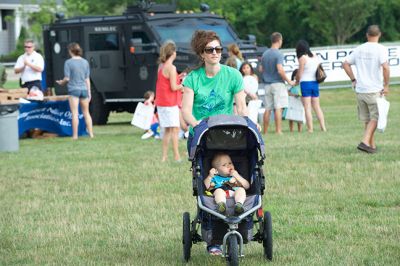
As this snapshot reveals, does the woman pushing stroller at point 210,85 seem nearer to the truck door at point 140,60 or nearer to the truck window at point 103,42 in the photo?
the truck door at point 140,60

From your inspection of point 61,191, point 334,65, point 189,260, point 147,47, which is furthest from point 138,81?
point 189,260

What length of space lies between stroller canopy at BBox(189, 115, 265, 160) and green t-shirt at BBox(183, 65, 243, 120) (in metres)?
0.38

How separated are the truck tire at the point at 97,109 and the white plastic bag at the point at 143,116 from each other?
14.4ft

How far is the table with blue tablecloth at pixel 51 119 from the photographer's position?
2298cm

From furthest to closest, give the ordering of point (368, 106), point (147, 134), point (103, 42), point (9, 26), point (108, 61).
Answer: point (9, 26), point (103, 42), point (108, 61), point (147, 134), point (368, 106)

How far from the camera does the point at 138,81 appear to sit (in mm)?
25297

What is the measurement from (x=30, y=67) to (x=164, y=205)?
12439 millimetres

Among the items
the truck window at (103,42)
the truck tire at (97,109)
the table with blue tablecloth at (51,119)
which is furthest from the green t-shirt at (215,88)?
the truck tire at (97,109)

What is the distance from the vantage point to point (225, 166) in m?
8.23

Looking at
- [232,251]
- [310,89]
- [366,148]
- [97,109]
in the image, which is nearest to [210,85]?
[232,251]

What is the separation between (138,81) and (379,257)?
17398 millimetres

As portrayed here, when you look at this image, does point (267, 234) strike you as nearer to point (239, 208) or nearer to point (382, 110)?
point (239, 208)

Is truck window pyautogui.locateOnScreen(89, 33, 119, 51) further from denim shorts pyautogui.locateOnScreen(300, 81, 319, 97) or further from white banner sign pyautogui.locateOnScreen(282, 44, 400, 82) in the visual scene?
white banner sign pyautogui.locateOnScreen(282, 44, 400, 82)

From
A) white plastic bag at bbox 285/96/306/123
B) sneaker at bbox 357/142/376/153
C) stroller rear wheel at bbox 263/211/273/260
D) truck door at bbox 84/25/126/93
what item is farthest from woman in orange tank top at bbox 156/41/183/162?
truck door at bbox 84/25/126/93
